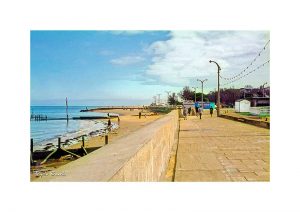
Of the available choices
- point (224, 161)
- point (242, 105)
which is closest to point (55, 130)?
point (242, 105)

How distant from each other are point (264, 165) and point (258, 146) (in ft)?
7.44

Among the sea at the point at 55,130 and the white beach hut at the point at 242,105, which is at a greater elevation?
A: the white beach hut at the point at 242,105

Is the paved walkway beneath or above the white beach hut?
beneath

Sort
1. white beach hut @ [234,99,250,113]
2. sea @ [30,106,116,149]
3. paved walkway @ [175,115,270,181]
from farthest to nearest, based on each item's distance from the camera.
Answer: sea @ [30,106,116,149]
white beach hut @ [234,99,250,113]
paved walkway @ [175,115,270,181]

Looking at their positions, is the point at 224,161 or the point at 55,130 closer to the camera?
the point at 224,161

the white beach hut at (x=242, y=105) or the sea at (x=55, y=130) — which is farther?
the sea at (x=55, y=130)

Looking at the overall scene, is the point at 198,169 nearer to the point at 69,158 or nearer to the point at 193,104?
the point at 69,158

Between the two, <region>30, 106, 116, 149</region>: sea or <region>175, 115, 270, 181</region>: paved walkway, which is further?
<region>30, 106, 116, 149</region>: sea

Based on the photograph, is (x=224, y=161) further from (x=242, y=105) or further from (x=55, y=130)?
(x=55, y=130)

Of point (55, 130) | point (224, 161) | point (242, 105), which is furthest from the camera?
point (55, 130)

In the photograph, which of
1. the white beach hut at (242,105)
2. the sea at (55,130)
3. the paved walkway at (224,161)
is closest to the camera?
the paved walkway at (224,161)

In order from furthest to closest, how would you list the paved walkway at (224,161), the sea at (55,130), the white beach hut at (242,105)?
the sea at (55,130)
the white beach hut at (242,105)
the paved walkway at (224,161)
